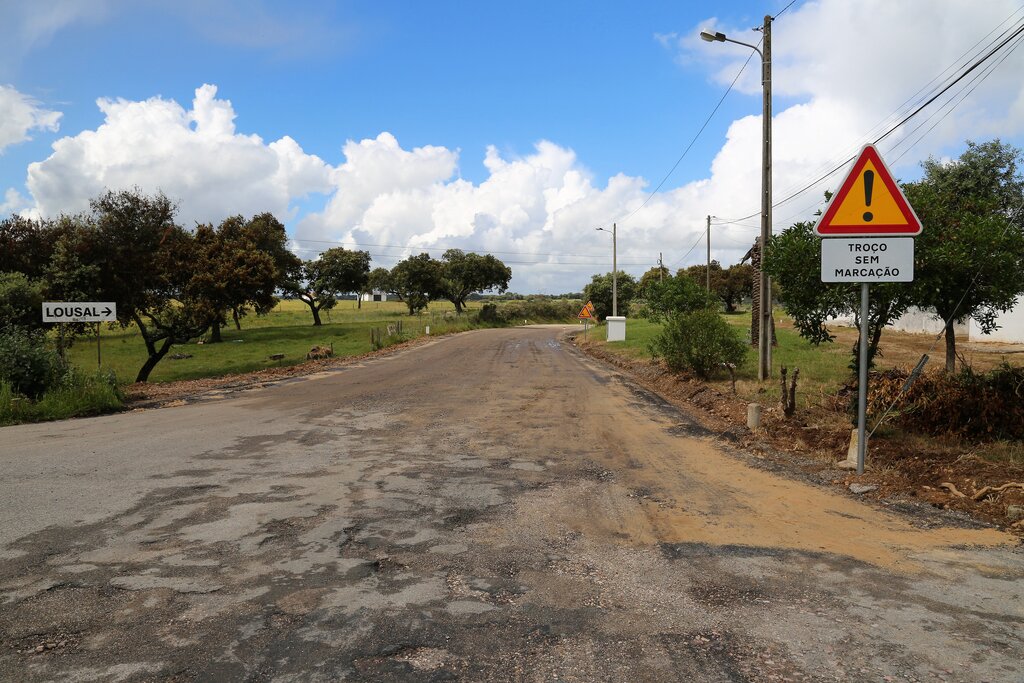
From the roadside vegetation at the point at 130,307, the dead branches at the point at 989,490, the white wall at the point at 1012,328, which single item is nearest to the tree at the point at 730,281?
the roadside vegetation at the point at 130,307

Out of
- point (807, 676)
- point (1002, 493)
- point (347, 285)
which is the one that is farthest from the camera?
point (347, 285)

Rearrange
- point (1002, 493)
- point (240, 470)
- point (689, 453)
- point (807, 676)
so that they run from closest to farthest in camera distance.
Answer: point (807, 676) < point (1002, 493) < point (240, 470) < point (689, 453)

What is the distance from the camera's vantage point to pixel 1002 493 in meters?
5.71

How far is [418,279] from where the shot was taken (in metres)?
72.1

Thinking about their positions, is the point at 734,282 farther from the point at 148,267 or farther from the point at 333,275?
the point at 148,267

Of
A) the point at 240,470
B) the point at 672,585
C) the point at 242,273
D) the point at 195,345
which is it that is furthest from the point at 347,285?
the point at 672,585

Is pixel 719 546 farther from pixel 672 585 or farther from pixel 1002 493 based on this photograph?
pixel 1002 493

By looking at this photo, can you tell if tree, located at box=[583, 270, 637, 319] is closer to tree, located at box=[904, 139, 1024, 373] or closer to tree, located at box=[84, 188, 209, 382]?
tree, located at box=[84, 188, 209, 382]

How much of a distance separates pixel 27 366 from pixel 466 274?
6132 centimetres

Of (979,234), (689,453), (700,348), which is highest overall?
(979,234)

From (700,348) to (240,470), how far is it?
11376 millimetres

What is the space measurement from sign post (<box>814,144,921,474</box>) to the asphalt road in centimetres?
212

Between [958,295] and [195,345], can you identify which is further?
[195,345]

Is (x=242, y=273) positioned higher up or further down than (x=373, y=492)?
higher up
